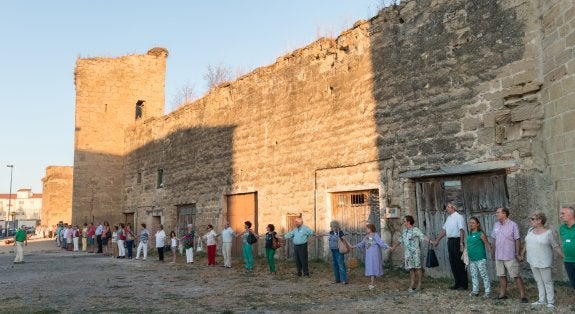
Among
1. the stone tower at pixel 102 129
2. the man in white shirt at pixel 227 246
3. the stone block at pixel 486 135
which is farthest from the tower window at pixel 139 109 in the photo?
the stone block at pixel 486 135

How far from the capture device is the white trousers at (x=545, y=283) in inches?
261

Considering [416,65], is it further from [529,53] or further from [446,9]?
[529,53]

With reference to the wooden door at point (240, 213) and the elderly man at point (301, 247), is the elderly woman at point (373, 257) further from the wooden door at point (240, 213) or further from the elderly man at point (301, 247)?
the wooden door at point (240, 213)

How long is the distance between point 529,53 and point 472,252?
144 inches

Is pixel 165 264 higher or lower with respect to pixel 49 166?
lower

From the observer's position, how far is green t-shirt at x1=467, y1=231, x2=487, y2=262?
24.8 feet

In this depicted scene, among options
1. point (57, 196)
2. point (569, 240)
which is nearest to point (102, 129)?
point (57, 196)

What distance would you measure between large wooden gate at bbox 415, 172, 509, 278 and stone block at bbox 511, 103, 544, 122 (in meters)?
1.04

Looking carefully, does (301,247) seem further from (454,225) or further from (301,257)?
(454,225)

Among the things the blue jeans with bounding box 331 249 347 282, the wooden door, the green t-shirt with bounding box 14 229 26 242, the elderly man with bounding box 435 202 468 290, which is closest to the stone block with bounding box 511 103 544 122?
the elderly man with bounding box 435 202 468 290

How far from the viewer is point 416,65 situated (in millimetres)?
10219

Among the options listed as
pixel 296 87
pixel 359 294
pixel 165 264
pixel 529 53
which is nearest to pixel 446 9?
pixel 529 53

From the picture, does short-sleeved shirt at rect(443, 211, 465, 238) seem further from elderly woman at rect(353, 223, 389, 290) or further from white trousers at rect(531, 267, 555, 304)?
white trousers at rect(531, 267, 555, 304)

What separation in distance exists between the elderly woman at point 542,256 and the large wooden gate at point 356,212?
4.25 metres
